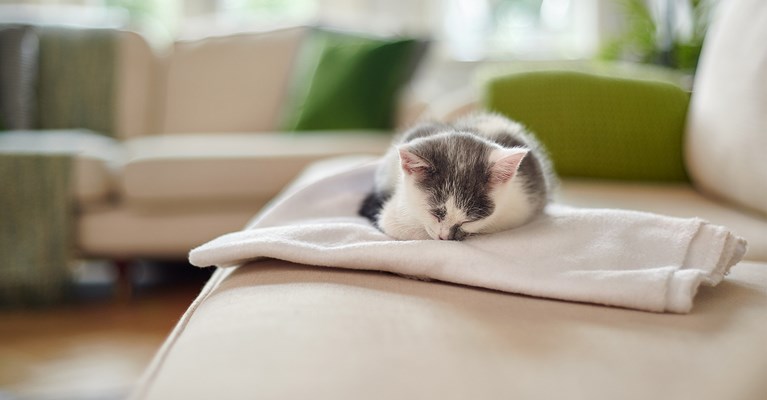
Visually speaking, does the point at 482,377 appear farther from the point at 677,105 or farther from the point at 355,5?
the point at 355,5

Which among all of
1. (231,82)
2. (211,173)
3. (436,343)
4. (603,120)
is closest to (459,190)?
(436,343)

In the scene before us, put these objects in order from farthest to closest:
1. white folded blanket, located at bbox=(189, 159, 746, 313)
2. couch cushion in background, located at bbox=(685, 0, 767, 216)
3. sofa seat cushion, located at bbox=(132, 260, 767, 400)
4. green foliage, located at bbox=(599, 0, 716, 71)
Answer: green foliage, located at bbox=(599, 0, 716, 71) → couch cushion in background, located at bbox=(685, 0, 767, 216) → white folded blanket, located at bbox=(189, 159, 746, 313) → sofa seat cushion, located at bbox=(132, 260, 767, 400)

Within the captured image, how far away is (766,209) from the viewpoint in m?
1.40

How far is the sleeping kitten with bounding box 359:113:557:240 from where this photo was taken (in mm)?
1153

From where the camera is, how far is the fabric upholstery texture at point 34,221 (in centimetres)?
251

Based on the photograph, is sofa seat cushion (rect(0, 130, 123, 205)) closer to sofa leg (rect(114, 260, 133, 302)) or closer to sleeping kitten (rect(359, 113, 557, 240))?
sofa leg (rect(114, 260, 133, 302))

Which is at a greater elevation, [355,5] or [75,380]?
[355,5]

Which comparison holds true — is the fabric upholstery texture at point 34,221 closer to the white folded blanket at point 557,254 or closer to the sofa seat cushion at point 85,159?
the sofa seat cushion at point 85,159

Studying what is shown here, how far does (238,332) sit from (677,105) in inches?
61.2

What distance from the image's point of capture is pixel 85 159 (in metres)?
2.53

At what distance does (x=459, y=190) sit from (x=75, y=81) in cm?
265

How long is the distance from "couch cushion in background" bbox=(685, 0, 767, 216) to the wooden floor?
59.4 inches

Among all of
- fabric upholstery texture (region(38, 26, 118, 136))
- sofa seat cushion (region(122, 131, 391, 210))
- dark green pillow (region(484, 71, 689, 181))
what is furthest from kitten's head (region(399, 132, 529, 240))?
fabric upholstery texture (region(38, 26, 118, 136))

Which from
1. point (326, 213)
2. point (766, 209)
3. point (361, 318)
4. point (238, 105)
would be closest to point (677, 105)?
point (766, 209)
